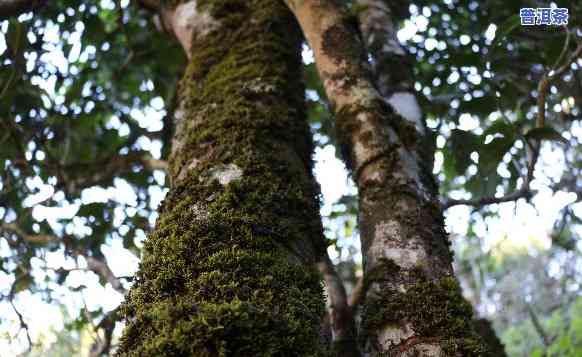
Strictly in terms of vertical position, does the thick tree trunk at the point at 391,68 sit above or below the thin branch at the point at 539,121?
above

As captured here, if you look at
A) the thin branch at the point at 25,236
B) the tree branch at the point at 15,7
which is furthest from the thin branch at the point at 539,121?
the thin branch at the point at 25,236

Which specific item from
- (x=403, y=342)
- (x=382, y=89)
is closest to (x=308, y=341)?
(x=403, y=342)

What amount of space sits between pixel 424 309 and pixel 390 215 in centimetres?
35

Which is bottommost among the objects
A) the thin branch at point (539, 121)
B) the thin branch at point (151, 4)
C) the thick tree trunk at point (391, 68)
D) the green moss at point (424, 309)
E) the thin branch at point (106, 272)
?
the green moss at point (424, 309)

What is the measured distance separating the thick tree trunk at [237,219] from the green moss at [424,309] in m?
0.23

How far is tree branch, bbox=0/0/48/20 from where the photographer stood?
201 centimetres

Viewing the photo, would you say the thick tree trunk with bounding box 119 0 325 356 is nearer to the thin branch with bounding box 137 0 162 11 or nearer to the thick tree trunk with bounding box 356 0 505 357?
the thick tree trunk with bounding box 356 0 505 357

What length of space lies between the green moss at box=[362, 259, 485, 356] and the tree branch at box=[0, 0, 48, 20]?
5.89 feet

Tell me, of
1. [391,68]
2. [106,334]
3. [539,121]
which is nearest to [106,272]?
[106,334]

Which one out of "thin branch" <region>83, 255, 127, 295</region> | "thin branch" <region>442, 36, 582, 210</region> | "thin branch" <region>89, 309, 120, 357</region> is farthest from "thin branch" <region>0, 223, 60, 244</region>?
"thin branch" <region>442, 36, 582, 210</region>

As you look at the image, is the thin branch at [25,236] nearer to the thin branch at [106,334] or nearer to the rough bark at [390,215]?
the thin branch at [106,334]

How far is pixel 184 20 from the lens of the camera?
245cm

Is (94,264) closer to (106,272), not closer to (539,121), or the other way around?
(106,272)

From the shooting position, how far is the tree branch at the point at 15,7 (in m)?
2.01
